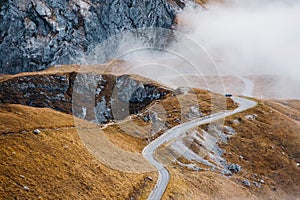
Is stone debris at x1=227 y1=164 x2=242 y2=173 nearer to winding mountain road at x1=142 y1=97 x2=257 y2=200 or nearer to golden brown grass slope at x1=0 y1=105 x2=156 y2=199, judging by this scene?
winding mountain road at x1=142 y1=97 x2=257 y2=200

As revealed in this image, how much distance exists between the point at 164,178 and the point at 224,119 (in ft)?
191

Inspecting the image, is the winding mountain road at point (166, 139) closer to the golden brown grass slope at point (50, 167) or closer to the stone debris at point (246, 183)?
the golden brown grass slope at point (50, 167)

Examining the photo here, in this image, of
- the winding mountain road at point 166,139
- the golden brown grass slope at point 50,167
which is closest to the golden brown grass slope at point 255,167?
the winding mountain road at point 166,139

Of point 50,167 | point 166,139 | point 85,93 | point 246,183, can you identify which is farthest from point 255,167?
point 85,93

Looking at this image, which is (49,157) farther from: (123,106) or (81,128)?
(123,106)

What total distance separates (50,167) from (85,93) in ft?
380

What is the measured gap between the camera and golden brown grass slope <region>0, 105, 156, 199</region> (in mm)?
49312

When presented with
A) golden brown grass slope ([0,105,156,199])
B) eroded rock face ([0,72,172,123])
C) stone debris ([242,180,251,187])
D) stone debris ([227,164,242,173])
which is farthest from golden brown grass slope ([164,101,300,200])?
eroded rock face ([0,72,172,123])

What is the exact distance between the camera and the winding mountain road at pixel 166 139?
211 ft

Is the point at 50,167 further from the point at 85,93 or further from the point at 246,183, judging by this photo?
the point at 85,93

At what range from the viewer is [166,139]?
95.3m

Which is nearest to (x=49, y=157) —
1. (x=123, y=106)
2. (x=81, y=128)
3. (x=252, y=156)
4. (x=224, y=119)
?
(x=81, y=128)

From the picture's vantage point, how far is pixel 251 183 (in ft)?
296

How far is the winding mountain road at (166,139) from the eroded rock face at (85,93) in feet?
124
